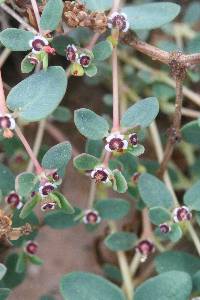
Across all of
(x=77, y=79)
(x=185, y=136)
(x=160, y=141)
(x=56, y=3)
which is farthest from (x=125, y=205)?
(x=77, y=79)

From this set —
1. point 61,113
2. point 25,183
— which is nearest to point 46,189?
point 25,183

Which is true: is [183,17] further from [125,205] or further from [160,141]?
[125,205]

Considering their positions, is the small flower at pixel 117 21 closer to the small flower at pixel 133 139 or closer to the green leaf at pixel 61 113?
the small flower at pixel 133 139

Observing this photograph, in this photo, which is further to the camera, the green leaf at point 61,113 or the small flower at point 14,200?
the green leaf at point 61,113

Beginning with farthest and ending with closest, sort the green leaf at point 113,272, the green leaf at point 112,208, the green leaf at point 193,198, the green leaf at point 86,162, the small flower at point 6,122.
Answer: the green leaf at point 113,272, the green leaf at point 112,208, the green leaf at point 193,198, the green leaf at point 86,162, the small flower at point 6,122

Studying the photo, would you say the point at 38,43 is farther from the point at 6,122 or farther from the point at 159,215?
the point at 159,215

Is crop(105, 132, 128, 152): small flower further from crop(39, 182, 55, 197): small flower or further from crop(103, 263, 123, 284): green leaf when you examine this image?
crop(103, 263, 123, 284): green leaf

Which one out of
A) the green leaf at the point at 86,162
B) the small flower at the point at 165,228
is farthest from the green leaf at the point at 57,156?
the small flower at the point at 165,228
